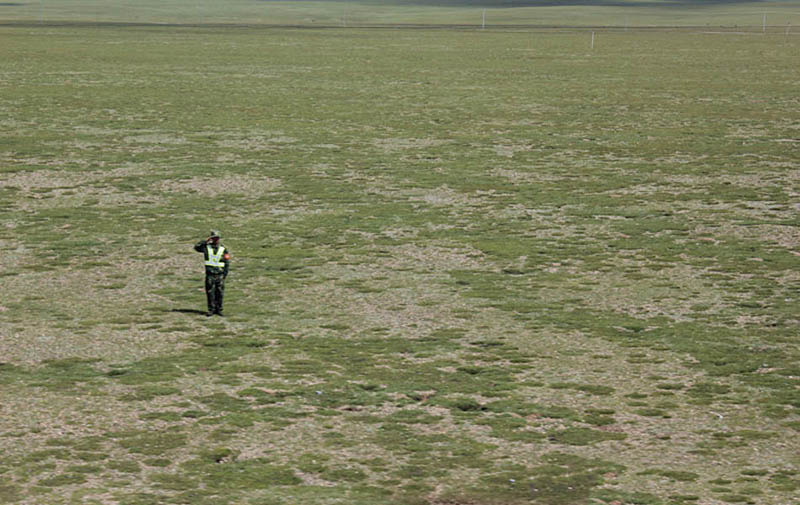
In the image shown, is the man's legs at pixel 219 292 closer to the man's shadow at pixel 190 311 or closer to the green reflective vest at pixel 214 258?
the man's shadow at pixel 190 311

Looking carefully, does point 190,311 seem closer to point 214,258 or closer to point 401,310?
point 214,258

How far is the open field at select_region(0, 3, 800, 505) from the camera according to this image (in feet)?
43.4

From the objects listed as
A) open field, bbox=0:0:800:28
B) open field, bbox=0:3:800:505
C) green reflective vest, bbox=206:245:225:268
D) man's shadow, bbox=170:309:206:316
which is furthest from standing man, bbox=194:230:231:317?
open field, bbox=0:0:800:28

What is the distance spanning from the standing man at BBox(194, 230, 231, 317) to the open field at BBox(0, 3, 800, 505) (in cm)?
39

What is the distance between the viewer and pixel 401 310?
19.5m

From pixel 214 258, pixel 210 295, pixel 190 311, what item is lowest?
pixel 190 311

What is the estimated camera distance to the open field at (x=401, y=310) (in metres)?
13.2

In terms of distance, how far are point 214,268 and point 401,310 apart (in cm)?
309

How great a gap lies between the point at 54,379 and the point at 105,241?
8.93 meters

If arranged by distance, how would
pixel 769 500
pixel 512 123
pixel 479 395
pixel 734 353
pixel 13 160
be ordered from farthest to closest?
pixel 512 123
pixel 13 160
pixel 734 353
pixel 479 395
pixel 769 500

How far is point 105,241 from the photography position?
2444 centimetres

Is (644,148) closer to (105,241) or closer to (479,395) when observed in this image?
(105,241)

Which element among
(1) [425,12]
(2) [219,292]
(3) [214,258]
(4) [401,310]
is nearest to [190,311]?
(2) [219,292]

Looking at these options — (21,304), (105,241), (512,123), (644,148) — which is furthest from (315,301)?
(512,123)
